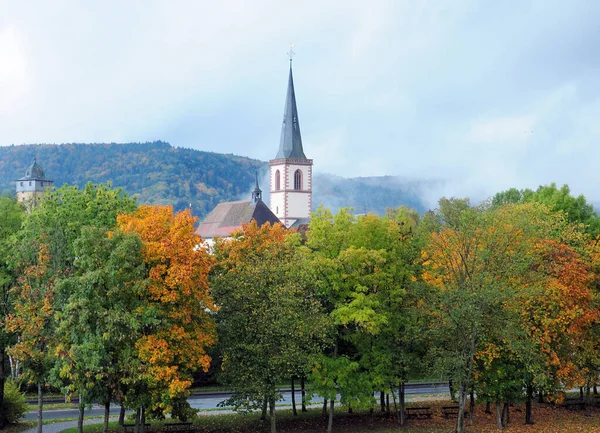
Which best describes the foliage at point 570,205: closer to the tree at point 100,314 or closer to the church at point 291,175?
the tree at point 100,314

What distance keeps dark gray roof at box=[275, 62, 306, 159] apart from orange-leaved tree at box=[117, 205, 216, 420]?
89881 mm

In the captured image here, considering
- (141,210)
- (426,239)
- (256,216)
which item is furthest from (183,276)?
(256,216)

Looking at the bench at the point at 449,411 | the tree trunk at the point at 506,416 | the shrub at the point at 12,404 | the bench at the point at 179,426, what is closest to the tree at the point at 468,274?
the tree trunk at the point at 506,416

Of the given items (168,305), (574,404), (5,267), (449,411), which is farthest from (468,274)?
(5,267)

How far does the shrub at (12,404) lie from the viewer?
36781 mm

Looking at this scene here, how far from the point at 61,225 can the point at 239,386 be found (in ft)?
35.9

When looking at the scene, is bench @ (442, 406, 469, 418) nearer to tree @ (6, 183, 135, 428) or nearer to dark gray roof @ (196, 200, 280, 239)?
tree @ (6, 183, 135, 428)

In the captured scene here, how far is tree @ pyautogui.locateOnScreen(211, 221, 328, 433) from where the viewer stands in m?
33.3

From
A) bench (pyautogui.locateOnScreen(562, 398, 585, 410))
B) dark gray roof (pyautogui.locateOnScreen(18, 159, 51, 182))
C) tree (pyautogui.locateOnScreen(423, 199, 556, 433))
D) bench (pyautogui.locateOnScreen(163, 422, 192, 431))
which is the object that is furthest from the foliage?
dark gray roof (pyautogui.locateOnScreen(18, 159, 51, 182))

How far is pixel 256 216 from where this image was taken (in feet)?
323

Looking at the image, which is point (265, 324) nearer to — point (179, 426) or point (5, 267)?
point (179, 426)

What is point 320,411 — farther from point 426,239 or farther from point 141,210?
point 141,210

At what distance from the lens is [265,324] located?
33.4 meters

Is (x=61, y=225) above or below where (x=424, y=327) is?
above
